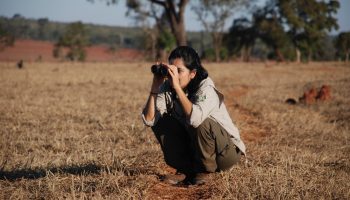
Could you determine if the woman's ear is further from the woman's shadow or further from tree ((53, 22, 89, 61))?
tree ((53, 22, 89, 61))

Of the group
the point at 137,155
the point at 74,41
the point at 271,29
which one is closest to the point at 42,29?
the point at 74,41

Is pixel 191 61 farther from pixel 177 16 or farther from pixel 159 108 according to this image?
pixel 177 16

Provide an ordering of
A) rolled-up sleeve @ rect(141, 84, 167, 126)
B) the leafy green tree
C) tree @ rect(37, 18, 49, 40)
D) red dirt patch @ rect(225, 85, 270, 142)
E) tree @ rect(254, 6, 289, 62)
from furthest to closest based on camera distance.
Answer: tree @ rect(37, 18, 49, 40), tree @ rect(254, 6, 289, 62), the leafy green tree, red dirt patch @ rect(225, 85, 270, 142), rolled-up sleeve @ rect(141, 84, 167, 126)

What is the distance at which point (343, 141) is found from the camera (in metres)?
6.57

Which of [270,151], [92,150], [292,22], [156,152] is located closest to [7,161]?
[92,150]

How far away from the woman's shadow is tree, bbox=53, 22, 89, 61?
6220 cm

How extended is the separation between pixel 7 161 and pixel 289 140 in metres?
3.83

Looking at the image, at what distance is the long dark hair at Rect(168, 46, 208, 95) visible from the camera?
3.84 m

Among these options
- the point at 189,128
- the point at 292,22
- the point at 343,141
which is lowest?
the point at 343,141

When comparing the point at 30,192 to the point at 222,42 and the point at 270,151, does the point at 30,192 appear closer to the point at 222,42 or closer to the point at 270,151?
the point at 270,151

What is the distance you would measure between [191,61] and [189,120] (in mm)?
539

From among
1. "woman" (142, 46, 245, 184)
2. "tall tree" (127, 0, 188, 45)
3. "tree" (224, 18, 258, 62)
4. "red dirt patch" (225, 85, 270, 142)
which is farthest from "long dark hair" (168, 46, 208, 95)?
"tree" (224, 18, 258, 62)

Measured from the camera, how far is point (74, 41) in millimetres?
65375

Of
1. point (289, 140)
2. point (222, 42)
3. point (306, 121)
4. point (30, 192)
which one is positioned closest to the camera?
point (30, 192)
